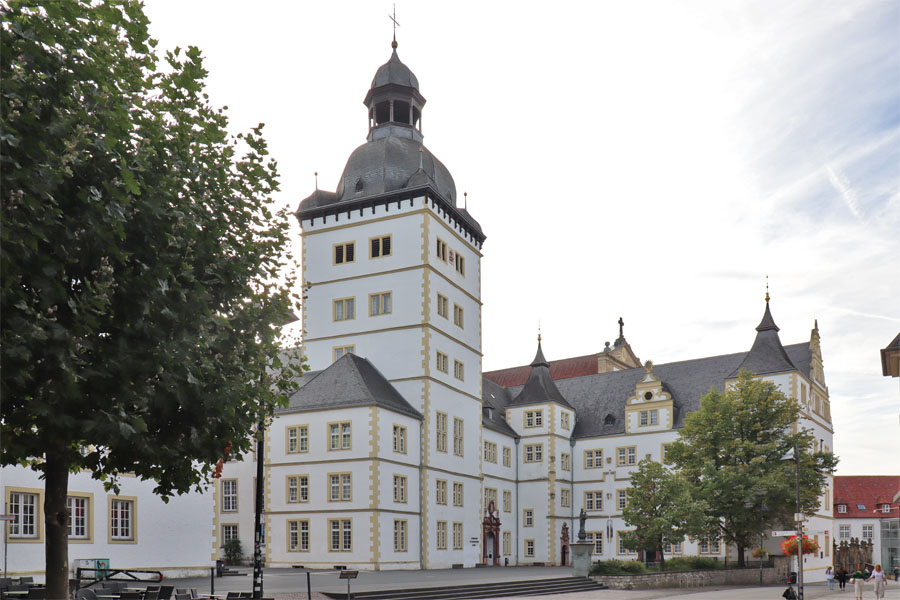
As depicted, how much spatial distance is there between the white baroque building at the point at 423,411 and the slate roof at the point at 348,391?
0.38ft

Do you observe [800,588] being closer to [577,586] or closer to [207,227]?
[577,586]

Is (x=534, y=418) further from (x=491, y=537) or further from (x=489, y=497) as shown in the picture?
(x=491, y=537)

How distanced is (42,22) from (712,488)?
43.4 m

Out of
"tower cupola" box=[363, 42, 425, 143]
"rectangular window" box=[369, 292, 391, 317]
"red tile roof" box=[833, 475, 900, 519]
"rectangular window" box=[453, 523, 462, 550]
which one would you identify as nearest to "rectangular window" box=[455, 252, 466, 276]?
"rectangular window" box=[369, 292, 391, 317]

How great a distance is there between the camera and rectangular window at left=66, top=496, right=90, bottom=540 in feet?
109

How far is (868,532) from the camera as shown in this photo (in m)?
116

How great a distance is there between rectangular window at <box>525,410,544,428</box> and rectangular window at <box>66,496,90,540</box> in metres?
41.2

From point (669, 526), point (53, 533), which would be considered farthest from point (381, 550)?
point (53, 533)

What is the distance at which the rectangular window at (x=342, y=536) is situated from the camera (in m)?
47.5

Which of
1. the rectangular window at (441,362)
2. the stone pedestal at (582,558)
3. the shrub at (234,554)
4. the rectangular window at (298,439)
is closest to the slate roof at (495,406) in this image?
the rectangular window at (441,362)

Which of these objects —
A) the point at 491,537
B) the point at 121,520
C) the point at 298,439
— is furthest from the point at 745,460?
the point at 121,520

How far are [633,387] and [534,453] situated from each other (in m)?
9.64

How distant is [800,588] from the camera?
32.8 m

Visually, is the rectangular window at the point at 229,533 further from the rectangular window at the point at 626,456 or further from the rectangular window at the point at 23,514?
the rectangular window at the point at 626,456
